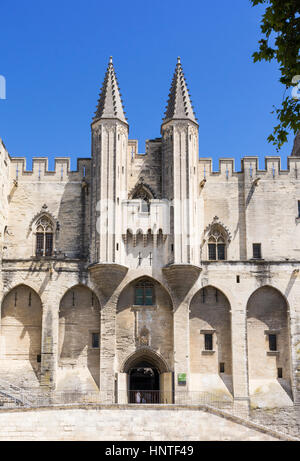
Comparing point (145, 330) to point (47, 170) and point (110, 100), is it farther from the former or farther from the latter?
point (110, 100)

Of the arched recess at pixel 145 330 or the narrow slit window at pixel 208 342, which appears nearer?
the arched recess at pixel 145 330

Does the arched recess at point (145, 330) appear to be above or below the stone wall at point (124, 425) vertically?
above

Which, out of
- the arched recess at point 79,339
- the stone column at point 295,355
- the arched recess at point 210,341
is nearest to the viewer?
the stone column at point 295,355

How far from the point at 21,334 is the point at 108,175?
9986 millimetres

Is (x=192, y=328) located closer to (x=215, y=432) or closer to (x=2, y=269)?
(x=215, y=432)

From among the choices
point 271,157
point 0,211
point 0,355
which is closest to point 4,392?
point 0,355

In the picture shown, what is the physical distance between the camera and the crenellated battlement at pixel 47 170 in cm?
3959

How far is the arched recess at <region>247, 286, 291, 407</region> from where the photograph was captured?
35781mm

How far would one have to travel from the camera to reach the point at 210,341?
121 ft

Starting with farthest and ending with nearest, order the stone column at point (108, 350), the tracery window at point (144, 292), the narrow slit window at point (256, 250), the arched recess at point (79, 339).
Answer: the narrow slit window at point (256, 250) → the tracery window at point (144, 292) → the arched recess at point (79, 339) → the stone column at point (108, 350)

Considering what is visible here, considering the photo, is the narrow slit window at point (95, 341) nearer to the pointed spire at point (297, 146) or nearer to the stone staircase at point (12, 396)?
the stone staircase at point (12, 396)

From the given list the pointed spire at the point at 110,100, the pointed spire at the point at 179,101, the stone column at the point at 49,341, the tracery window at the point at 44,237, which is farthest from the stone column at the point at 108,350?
the pointed spire at the point at 179,101

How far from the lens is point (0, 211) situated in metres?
37.2

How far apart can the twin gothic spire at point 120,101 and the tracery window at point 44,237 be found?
6.67 metres
